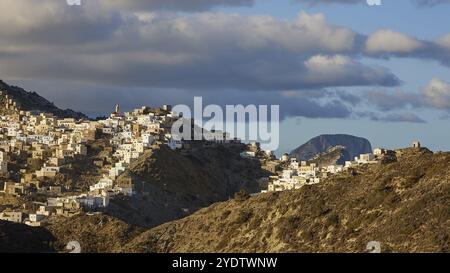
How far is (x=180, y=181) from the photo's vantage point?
450 feet

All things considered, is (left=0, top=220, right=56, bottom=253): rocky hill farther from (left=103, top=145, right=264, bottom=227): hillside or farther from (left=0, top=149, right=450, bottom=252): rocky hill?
(left=103, top=145, right=264, bottom=227): hillside

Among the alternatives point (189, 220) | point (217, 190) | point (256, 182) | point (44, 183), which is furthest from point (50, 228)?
point (256, 182)

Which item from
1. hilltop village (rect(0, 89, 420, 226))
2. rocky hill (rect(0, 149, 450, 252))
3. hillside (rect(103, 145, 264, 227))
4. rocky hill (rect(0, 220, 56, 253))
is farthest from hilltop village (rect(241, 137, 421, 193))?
rocky hill (rect(0, 149, 450, 252))

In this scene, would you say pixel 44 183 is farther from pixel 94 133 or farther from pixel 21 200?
pixel 94 133

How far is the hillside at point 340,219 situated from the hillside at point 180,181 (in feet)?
130

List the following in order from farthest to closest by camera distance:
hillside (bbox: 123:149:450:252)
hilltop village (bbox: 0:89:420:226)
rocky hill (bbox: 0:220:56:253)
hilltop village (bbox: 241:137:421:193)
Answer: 1. hilltop village (bbox: 241:137:421:193)
2. hilltop village (bbox: 0:89:420:226)
3. rocky hill (bbox: 0:220:56:253)
4. hillside (bbox: 123:149:450:252)

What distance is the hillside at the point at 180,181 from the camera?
114812 mm

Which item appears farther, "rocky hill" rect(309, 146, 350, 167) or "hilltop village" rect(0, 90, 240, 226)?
"rocky hill" rect(309, 146, 350, 167)

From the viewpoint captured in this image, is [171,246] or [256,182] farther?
[256,182]

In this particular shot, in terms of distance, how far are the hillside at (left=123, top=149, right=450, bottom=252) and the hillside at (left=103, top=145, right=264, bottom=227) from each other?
1561 inches

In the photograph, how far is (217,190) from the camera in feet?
474

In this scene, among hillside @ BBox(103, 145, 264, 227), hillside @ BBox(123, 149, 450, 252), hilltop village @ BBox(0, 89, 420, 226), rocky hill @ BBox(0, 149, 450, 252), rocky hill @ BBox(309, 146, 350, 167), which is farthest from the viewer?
rocky hill @ BBox(309, 146, 350, 167)

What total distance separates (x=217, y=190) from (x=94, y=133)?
25672mm

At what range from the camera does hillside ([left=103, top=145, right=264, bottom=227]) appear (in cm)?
11481
